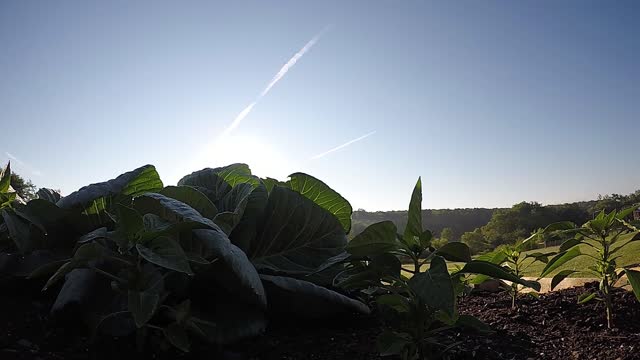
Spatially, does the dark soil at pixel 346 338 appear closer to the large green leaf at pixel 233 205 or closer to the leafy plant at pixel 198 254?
the leafy plant at pixel 198 254

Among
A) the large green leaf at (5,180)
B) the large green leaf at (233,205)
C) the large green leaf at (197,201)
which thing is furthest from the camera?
the large green leaf at (5,180)

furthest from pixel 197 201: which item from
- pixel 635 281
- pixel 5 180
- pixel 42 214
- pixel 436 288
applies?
pixel 635 281

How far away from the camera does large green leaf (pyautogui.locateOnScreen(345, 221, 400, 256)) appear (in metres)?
1.28

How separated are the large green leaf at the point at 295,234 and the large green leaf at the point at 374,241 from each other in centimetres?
46

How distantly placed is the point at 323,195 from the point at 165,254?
2.79 feet

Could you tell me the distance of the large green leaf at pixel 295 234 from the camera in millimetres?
1731

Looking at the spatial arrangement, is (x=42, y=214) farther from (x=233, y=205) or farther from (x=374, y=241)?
(x=374, y=241)

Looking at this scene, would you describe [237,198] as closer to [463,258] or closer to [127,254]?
[127,254]

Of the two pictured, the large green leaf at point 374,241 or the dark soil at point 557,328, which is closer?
the large green leaf at point 374,241

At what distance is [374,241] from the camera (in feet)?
4.23

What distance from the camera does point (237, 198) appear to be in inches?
69.7

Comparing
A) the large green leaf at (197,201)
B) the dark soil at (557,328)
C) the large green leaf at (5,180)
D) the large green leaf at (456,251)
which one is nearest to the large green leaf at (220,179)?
the large green leaf at (197,201)

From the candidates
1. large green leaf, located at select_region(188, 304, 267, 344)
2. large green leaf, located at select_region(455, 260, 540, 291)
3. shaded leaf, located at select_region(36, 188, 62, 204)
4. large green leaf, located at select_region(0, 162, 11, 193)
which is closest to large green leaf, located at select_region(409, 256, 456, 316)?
large green leaf, located at select_region(455, 260, 540, 291)

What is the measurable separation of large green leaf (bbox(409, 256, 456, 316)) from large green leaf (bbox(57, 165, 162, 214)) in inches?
40.8
